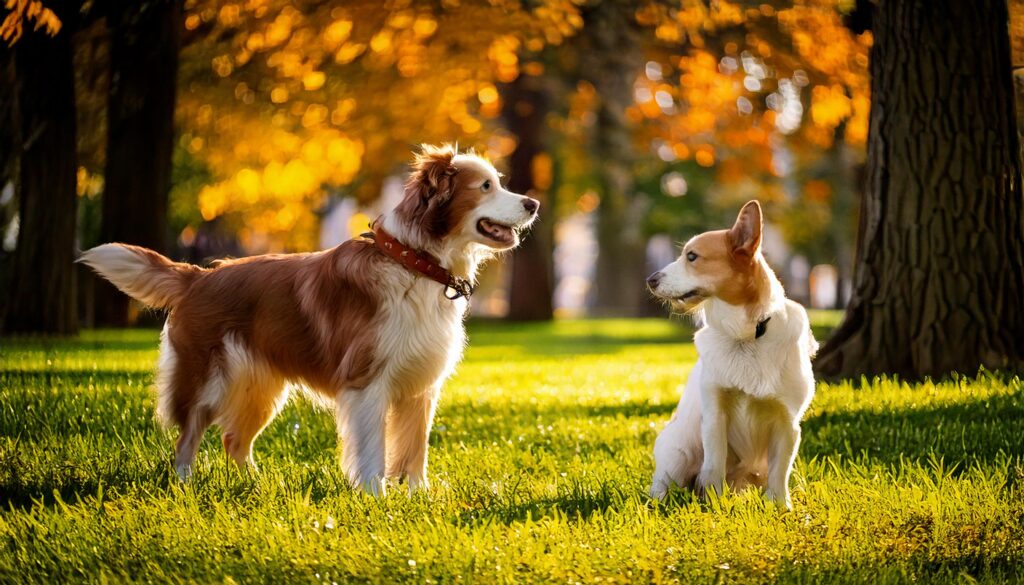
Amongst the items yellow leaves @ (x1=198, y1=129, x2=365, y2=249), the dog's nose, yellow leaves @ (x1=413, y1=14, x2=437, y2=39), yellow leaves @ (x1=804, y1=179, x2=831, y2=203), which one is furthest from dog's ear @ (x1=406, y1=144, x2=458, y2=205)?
yellow leaves @ (x1=804, y1=179, x2=831, y2=203)

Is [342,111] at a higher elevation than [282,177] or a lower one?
higher

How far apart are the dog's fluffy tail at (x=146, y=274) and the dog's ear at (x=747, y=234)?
124 inches

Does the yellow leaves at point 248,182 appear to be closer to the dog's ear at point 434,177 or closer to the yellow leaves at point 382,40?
the yellow leaves at point 382,40

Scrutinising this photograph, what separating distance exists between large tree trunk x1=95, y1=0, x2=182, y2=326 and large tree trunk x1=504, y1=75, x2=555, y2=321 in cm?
1043

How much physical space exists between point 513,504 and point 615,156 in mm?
23153

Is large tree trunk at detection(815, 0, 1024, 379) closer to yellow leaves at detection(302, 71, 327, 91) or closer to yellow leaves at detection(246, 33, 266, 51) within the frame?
yellow leaves at detection(246, 33, 266, 51)

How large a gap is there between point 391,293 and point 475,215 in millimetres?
646

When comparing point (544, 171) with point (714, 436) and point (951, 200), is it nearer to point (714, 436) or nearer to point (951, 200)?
point (951, 200)

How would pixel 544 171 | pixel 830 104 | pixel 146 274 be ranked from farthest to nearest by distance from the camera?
pixel 544 171
pixel 830 104
pixel 146 274

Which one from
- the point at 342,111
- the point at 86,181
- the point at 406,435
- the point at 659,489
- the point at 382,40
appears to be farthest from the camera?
the point at 86,181

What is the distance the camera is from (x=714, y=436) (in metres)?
5.43

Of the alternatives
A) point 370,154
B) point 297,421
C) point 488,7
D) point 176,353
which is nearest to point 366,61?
point 488,7

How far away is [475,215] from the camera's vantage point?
19.9 ft

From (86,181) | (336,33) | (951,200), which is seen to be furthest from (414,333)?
(86,181)
